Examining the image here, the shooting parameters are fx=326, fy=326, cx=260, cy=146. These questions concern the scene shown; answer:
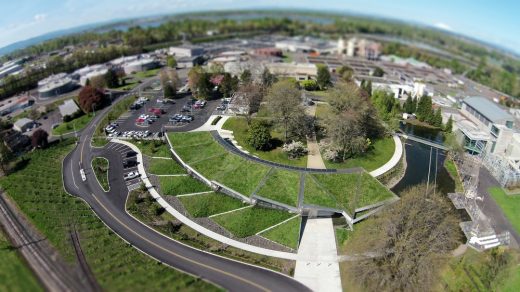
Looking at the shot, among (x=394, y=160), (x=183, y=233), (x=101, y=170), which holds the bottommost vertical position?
(x=183, y=233)

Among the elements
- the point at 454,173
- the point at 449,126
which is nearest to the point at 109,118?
the point at 454,173

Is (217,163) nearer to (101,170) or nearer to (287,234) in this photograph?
(287,234)

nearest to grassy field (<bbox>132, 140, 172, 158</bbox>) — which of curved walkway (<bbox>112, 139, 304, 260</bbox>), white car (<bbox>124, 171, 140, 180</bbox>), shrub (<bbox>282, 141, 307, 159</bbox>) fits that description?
white car (<bbox>124, 171, 140, 180</bbox>)

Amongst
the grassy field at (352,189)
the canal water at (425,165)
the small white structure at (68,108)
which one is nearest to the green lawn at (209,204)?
the grassy field at (352,189)

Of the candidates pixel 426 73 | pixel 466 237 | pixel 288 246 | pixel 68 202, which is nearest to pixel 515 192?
pixel 466 237

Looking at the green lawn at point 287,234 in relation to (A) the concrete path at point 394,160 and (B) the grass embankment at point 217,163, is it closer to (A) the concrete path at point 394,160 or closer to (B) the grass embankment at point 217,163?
(B) the grass embankment at point 217,163

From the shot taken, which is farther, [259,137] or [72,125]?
[72,125]

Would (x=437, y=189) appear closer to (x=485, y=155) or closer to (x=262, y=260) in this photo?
(x=485, y=155)
